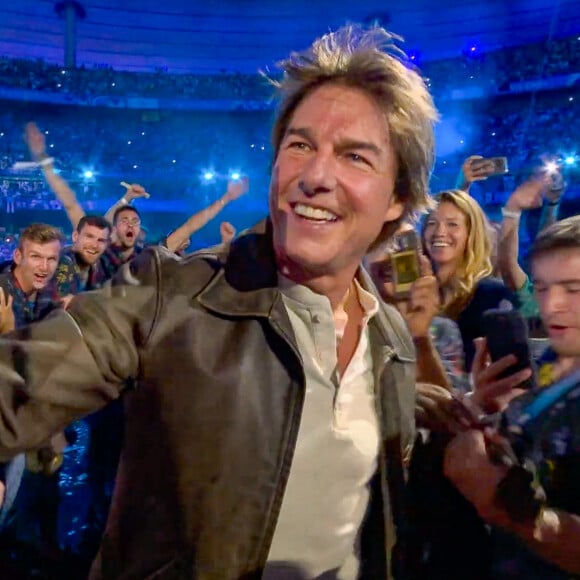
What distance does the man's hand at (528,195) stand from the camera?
3365mm

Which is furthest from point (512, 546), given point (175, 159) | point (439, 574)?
point (175, 159)

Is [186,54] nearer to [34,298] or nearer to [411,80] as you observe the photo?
[34,298]

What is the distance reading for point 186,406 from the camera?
3.36ft

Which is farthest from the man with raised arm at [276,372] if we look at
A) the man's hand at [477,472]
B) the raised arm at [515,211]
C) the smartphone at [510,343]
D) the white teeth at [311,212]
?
the raised arm at [515,211]

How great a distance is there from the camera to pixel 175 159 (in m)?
19.7

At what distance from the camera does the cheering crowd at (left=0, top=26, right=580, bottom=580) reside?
3.35 ft

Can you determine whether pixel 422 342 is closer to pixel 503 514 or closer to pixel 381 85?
pixel 503 514

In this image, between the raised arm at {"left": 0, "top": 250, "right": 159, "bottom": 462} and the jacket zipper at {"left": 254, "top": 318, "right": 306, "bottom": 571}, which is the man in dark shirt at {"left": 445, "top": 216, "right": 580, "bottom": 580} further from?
the raised arm at {"left": 0, "top": 250, "right": 159, "bottom": 462}

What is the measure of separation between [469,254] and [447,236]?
0.12m

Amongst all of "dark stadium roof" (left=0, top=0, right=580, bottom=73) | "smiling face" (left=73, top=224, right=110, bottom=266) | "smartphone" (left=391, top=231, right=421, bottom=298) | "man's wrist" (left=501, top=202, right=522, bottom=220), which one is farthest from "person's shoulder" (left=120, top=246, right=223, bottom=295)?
"dark stadium roof" (left=0, top=0, right=580, bottom=73)

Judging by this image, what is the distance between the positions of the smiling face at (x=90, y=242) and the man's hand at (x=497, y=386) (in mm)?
3185

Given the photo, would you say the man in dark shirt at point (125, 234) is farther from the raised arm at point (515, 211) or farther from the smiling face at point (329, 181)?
the smiling face at point (329, 181)

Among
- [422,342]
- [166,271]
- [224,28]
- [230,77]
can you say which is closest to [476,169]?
[422,342]

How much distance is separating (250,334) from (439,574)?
831 millimetres
